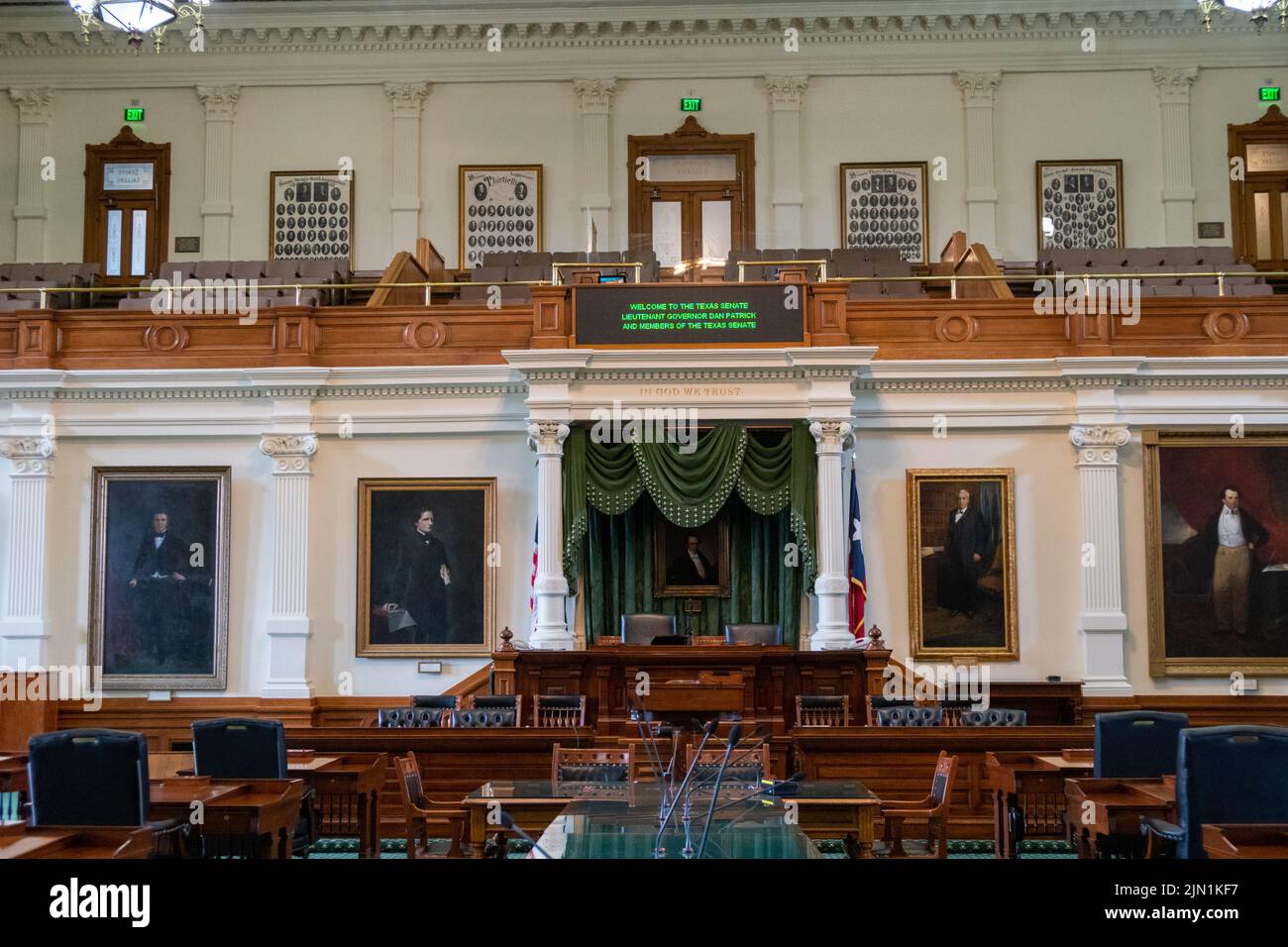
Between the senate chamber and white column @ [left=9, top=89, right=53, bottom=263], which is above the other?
white column @ [left=9, top=89, right=53, bottom=263]

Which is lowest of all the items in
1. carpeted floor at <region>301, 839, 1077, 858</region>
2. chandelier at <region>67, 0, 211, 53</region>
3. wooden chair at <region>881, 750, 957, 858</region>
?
carpeted floor at <region>301, 839, 1077, 858</region>

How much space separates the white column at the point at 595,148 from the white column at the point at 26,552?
25.9ft

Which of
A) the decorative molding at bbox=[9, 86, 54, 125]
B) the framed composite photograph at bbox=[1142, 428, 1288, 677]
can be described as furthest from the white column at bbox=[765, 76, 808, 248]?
the decorative molding at bbox=[9, 86, 54, 125]

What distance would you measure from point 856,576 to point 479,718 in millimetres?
4139

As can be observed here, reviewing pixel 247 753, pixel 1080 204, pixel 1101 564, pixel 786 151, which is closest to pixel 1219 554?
pixel 1101 564

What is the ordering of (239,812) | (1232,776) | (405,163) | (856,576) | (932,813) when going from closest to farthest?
1. (1232,776)
2. (239,812)
3. (932,813)
4. (856,576)
5. (405,163)

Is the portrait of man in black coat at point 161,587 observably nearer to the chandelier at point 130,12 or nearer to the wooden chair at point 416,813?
the chandelier at point 130,12

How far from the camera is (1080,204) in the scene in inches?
749

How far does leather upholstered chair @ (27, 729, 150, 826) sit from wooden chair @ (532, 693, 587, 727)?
16.8ft

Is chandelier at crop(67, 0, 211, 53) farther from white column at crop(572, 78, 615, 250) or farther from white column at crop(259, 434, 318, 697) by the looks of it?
white column at crop(572, 78, 615, 250)

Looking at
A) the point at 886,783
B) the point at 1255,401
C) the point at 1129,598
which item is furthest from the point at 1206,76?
the point at 886,783

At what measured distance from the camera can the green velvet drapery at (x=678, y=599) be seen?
13977 millimetres

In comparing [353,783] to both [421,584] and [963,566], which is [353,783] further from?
[963,566]

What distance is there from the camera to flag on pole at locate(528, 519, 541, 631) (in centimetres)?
1322
